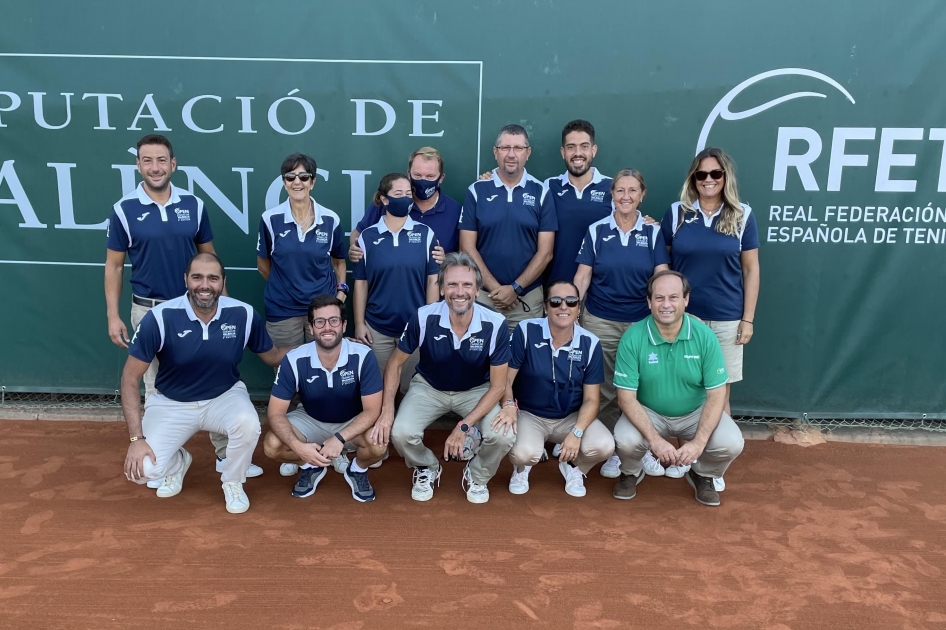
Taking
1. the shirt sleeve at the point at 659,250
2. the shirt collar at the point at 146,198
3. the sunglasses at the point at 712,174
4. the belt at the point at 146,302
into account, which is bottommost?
the belt at the point at 146,302

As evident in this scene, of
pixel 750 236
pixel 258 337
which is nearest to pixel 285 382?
pixel 258 337

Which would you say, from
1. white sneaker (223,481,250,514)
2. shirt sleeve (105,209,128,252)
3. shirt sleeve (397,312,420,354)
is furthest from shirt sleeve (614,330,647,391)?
shirt sleeve (105,209,128,252)

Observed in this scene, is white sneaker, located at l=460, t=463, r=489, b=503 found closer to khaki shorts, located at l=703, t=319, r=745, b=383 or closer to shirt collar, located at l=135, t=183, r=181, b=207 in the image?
khaki shorts, located at l=703, t=319, r=745, b=383

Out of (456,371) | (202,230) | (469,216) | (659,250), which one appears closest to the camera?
(456,371)

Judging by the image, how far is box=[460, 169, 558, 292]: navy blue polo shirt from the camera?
15.3 feet

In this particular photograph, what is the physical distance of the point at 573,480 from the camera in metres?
4.37

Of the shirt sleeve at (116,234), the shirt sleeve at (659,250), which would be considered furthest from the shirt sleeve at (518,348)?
the shirt sleeve at (116,234)

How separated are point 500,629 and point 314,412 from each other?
173 cm

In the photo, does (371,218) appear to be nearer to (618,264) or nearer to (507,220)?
(507,220)

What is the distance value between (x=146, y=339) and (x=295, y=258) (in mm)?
945

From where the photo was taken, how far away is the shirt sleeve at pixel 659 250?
4.49 m

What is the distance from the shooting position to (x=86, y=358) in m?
5.56

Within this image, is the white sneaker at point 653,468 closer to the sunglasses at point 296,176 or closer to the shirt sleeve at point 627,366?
the shirt sleeve at point 627,366

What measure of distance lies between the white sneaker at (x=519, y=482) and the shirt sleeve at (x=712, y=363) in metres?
1.14
